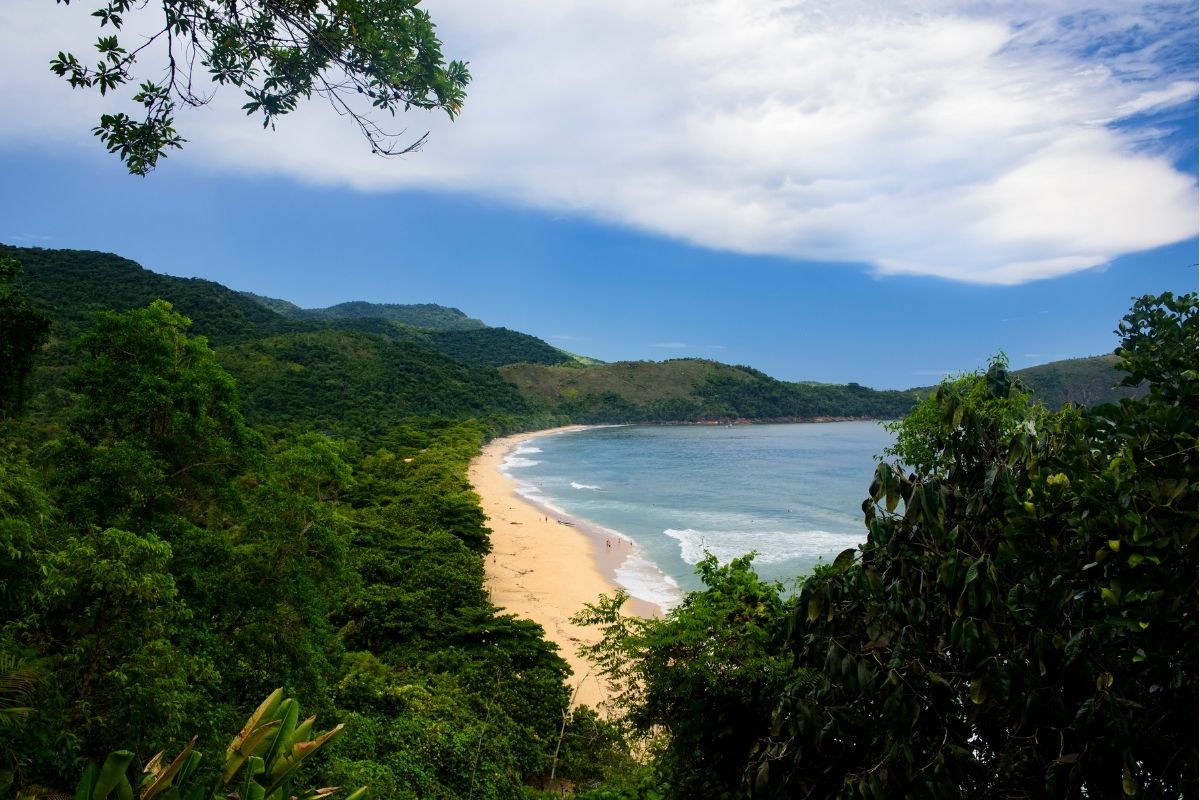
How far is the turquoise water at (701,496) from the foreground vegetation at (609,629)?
511cm

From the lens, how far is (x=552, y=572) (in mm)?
26656

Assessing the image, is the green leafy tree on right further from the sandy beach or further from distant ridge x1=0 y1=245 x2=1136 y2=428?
distant ridge x1=0 y1=245 x2=1136 y2=428

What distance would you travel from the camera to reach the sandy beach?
18875 mm

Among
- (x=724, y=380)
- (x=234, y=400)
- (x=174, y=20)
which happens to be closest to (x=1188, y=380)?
(x=174, y=20)

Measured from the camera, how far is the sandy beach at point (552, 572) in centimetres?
1888

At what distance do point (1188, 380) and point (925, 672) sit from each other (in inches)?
71.4

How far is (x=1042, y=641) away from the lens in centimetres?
293

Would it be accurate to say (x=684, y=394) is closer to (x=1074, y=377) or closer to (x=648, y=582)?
(x=1074, y=377)

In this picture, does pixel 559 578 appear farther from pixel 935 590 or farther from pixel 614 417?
pixel 614 417

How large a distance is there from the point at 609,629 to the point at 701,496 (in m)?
40.1

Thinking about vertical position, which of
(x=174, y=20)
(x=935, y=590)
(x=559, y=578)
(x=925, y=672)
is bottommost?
(x=559, y=578)

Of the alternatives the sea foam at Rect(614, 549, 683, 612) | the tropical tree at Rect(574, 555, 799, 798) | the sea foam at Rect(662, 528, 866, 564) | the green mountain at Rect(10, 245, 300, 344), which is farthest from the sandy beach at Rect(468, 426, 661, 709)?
the green mountain at Rect(10, 245, 300, 344)

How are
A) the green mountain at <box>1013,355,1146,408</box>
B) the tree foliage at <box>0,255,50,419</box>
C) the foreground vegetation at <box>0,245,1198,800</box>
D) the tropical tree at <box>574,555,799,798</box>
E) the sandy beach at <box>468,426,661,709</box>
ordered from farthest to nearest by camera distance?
1. the green mountain at <box>1013,355,1146,408</box>
2. the sandy beach at <box>468,426,661,709</box>
3. the tree foliage at <box>0,255,50,419</box>
4. the tropical tree at <box>574,555,799,798</box>
5. the foreground vegetation at <box>0,245,1198,800</box>

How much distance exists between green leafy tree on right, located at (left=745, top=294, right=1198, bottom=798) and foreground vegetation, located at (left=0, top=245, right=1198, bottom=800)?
2 centimetres
